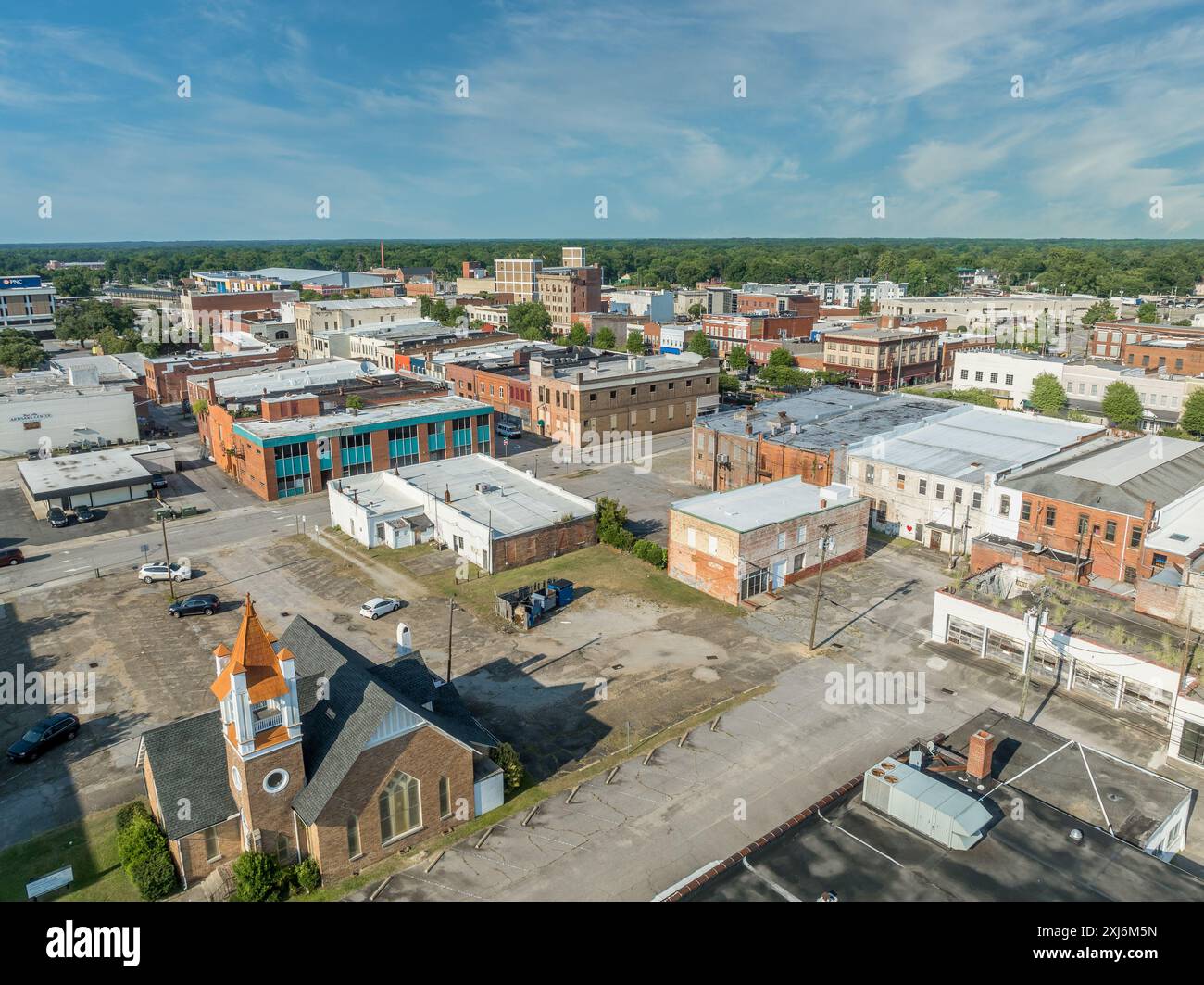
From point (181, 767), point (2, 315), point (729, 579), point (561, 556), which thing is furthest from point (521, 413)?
point (2, 315)

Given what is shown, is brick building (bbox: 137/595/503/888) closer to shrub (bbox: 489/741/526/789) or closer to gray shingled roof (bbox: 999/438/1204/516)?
shrub (bbox: 489/741/526/789)

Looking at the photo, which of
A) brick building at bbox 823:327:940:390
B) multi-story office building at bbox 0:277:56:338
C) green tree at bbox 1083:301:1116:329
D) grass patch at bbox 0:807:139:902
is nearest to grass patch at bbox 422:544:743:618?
grass patch at bbox 0:807:139:902

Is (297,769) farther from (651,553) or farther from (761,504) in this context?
(761,504)

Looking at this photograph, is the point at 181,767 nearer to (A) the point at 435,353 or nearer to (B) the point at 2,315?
(A) the point at 435,353

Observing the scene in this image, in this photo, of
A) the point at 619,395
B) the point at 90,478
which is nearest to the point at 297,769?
the point at 90,478

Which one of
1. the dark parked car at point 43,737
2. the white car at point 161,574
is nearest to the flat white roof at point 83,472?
the white car at point 161,574

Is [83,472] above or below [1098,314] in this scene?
below
